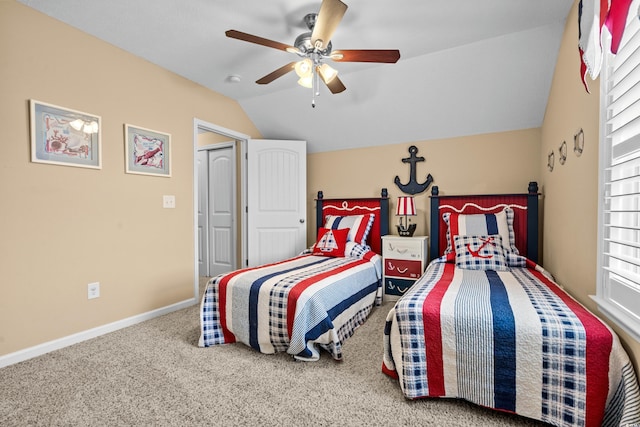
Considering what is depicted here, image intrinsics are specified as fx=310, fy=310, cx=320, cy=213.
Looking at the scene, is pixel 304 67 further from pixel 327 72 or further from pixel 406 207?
pixel 406 207

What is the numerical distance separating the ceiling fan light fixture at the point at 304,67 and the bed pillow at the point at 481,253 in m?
1.95

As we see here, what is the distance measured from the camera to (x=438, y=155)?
11.5 ft

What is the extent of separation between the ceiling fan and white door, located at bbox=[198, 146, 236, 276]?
2238 millimetres

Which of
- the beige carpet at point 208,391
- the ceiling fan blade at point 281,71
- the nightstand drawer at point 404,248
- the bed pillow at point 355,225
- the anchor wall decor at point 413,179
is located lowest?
the beige carpet at point 208,391

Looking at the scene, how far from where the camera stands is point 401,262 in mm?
3273

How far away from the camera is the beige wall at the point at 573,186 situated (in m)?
1.63

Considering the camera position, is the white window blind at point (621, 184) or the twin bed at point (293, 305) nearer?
the white window blind at point (621, 184)

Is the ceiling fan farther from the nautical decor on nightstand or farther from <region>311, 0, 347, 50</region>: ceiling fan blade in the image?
the nautical decor on nightstand

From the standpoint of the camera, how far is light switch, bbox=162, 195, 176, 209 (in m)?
3.06

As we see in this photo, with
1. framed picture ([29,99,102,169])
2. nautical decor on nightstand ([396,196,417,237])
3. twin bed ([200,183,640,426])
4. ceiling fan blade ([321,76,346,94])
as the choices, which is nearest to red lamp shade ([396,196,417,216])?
nautical decor on nightstand ([396,196,417,237])

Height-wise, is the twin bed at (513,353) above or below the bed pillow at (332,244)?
below

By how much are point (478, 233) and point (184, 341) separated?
2.71m

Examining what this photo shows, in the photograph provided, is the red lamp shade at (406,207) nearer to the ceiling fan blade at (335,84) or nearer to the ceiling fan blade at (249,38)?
the ceiling fan blade at (335,84)

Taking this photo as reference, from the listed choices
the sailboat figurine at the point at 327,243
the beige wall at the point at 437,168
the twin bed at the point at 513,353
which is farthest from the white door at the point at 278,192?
the twin bed at the point at 513,353
